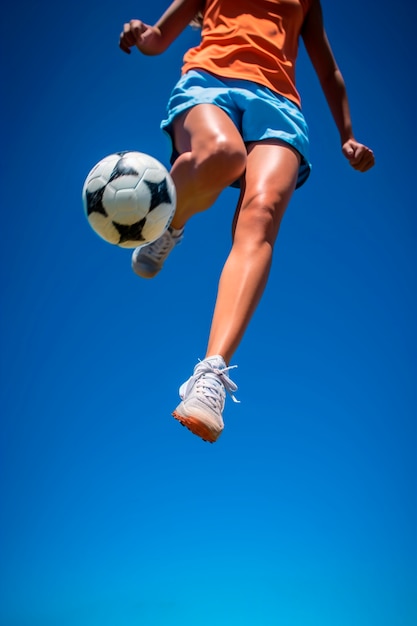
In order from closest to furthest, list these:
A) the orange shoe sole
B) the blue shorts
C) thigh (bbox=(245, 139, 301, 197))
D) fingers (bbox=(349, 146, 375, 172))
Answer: the orange shoe sole < thigh (bbox=(245, 139, 301, 197)) < the blue shorts < fingers (bbox=(349, 146, 375, 172))

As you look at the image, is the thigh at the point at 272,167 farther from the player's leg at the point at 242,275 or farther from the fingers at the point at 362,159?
the fingers at the point at 362,159

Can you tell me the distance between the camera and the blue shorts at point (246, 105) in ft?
12.3

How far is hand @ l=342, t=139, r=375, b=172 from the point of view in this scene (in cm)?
416

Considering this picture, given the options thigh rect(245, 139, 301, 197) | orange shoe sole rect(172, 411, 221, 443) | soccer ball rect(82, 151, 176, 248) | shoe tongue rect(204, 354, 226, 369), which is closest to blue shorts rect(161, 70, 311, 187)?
thigh rect(245, 139, 301, 197)

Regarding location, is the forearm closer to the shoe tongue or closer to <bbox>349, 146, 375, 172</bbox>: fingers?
<bbox>349, 146, 375, 172</bbox>: fingers

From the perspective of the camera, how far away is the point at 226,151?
3379 millimetres

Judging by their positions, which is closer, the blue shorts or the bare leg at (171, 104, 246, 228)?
the bare leg at (171, 104, 246, 228)

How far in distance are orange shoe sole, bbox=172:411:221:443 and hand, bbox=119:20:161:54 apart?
2.25 m

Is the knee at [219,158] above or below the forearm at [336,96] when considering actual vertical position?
below

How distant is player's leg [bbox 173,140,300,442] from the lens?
2.91 meters

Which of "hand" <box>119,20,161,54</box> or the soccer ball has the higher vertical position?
"hand" <box>119,20,161,54</box>

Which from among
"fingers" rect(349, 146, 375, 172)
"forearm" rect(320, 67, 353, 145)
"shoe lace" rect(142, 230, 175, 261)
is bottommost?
"shoe lace" rect(142, 230, 175, 261)

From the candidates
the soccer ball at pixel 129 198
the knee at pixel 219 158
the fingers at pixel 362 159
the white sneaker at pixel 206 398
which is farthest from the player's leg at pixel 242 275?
the fingers at pixel 362 159

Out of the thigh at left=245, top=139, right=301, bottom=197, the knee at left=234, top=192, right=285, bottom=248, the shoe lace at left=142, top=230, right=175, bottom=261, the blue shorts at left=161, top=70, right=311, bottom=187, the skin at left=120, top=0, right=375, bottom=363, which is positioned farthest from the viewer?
the shoe lace at left=142, top=230, right=175, bottom=261
